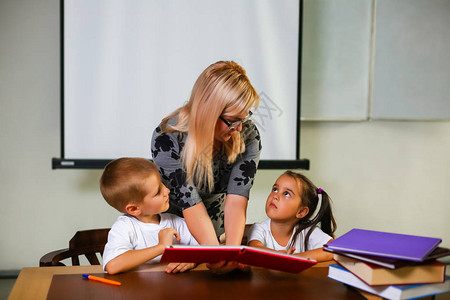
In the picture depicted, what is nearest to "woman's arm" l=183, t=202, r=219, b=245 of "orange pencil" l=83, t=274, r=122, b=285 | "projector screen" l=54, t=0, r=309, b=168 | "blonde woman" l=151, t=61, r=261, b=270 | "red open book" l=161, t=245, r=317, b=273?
"blonde woman" l=151, t=61, r=261, b=270

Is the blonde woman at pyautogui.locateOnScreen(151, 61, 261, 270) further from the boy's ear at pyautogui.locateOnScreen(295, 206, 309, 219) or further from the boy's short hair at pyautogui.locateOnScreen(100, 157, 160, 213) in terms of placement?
the boy's ear at pyautogui.locateOnScreen(295, 206, 309, 219)

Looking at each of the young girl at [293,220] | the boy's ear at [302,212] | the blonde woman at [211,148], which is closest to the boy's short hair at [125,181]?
the blonde woman at [211,148]

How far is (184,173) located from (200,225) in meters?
0.18

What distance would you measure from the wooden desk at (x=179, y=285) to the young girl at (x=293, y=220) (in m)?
0.34

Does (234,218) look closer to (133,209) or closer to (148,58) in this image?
(133,209)

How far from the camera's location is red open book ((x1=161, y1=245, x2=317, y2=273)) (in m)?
1.10

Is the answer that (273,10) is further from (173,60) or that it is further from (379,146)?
(379,146)

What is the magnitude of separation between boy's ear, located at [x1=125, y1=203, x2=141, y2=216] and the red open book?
12.3 inches

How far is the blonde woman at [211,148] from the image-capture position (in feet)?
4.62

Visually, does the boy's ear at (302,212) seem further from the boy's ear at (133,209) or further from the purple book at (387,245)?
the boy's ear at (133,209)

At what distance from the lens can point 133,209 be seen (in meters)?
1.44

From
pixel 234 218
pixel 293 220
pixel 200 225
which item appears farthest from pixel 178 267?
pixel 293 220

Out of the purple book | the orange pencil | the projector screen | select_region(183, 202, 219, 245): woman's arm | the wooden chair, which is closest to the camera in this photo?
the purple book

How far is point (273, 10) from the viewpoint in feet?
9.07
